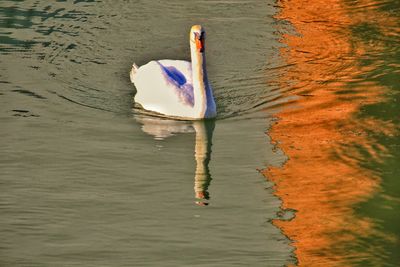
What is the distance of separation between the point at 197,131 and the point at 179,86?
131 centimetres

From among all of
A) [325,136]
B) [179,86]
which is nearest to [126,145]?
[179,86]

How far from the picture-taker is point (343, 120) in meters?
19.8

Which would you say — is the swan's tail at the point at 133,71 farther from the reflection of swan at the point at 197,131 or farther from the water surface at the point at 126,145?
the reflection of swan at the point at 197,131

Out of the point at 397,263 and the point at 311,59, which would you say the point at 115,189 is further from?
the point at 311,59

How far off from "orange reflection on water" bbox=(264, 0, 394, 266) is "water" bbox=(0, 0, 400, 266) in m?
0.03

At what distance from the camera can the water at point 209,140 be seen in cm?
1560

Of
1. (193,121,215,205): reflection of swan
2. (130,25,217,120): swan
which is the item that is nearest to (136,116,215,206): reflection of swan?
(193,121,215,205): reflection of swan

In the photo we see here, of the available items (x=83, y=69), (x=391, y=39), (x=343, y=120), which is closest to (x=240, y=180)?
(x=343, y=120)

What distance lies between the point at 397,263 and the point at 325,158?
3.56 metres

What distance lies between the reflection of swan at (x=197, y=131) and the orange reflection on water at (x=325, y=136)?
0.88 m

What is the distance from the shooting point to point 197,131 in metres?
19.8

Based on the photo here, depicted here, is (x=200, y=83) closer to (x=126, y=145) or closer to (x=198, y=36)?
(x=198, y=36)

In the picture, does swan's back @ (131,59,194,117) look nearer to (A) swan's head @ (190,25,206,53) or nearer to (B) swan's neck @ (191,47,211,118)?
(B) swan's neck @ (191,47,211,118)

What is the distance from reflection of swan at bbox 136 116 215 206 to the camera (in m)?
18.2
